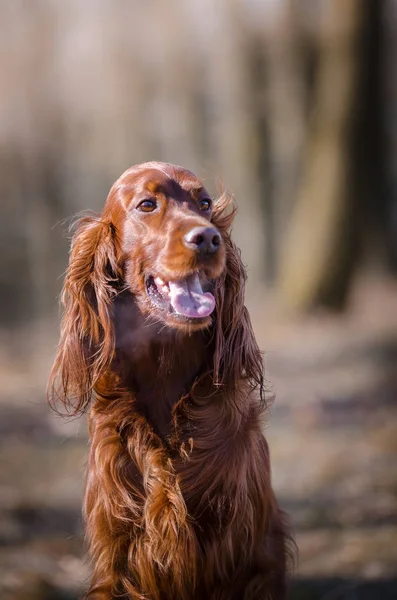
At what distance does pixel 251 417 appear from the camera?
7.97 ft

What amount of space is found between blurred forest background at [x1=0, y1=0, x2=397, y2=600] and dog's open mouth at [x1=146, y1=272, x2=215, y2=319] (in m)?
1.90

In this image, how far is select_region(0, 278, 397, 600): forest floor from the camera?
11.1 feet

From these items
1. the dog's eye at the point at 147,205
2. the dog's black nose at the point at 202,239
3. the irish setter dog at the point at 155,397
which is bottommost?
the irish setter dog at the point at 155,397

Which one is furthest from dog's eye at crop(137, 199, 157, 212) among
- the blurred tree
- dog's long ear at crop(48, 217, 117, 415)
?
the blurred tree

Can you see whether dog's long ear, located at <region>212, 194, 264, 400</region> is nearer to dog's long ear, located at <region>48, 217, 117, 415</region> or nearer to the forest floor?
dog's long ear, located at <region>48, 217, 117, 415</region>

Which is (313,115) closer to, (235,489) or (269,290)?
(269,290)

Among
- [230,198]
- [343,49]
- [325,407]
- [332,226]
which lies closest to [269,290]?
[332,226]

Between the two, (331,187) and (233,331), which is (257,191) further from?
(233,331)

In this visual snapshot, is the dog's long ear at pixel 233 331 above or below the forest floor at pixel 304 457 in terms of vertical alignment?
above

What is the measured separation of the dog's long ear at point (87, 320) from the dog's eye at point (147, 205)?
0.14 meters

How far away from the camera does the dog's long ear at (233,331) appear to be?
2.29m

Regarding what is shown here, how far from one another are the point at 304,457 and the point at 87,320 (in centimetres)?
279

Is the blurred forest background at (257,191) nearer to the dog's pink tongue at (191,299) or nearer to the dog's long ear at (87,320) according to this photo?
the dog's long ear at (87,320)

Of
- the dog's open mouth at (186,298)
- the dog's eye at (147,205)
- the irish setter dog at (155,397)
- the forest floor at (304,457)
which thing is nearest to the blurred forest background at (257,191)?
the forest floor at (304,457)
